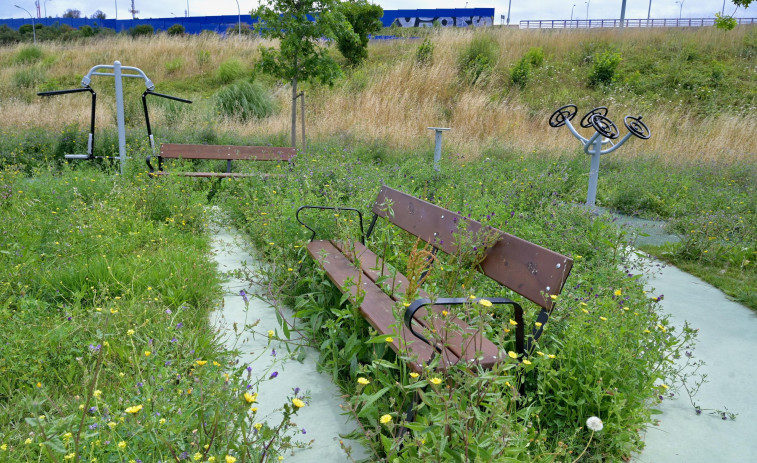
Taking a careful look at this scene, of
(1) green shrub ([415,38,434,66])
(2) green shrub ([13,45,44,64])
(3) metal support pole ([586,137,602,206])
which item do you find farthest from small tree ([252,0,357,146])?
(2) green shrub ([13,45,44,64])

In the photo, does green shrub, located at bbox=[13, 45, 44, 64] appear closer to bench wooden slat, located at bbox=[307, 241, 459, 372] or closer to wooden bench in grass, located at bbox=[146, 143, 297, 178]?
wooden bench in grass, located at bbox=[146, 143, 297, 178]

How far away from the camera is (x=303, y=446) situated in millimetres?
2236

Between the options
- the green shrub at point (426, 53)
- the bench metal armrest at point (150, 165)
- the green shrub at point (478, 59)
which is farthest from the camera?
the green shrub at point (426, 53)

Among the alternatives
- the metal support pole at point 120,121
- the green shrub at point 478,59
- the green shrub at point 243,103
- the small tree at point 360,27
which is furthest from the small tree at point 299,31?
the small tree at point 360,27

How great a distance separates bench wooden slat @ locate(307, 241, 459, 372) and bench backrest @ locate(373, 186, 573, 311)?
498 mm

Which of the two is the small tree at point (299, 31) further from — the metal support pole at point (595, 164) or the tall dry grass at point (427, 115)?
the metal support pole at point (595, 164)

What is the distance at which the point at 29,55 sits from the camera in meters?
23.2

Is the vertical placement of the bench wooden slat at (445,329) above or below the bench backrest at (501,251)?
below

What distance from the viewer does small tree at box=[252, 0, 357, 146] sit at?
8312 mm

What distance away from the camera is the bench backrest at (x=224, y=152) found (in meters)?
7.93

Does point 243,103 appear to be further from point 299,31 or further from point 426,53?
point 426,53

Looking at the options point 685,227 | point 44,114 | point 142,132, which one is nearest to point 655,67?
point 685,227

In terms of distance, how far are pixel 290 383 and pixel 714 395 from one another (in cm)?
228

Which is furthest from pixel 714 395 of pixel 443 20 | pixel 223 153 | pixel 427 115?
pixel 443 20
